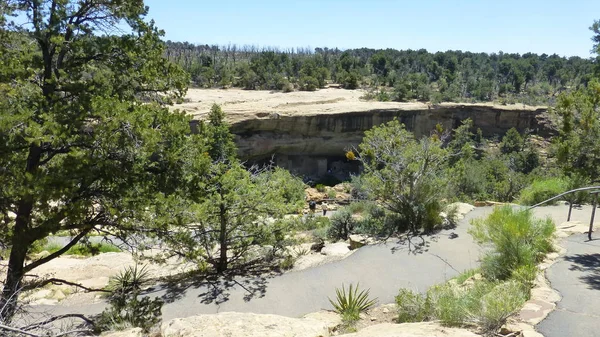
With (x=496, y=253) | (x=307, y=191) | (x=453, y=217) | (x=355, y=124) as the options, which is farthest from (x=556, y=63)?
(x=496, y=253)

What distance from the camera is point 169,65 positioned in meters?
A: 8.27

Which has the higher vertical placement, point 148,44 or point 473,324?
point 148,44

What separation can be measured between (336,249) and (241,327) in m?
6.50

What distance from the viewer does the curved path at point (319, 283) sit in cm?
962

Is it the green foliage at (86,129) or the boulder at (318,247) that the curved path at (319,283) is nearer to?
the boulder at (318,247)

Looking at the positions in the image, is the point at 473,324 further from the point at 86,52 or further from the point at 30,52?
the point at 30,52

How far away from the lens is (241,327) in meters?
6.73

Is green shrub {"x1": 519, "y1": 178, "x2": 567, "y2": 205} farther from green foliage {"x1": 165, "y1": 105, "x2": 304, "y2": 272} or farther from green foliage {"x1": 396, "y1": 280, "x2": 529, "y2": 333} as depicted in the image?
green foliage {"x1": 396, "y1": 280, "x2": 529, "y2": 333}

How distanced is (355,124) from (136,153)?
105ft

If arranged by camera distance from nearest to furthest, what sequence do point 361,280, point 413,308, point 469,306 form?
point 469,306 < point 413,308 < point 361,280

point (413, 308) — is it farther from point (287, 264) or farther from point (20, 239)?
point (20, 239)

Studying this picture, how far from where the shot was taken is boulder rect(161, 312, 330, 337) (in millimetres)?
6566

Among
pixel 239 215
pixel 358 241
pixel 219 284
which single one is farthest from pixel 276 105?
pixel 219 284

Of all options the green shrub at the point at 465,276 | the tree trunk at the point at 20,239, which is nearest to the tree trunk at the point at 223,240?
the tree trunk at the point at 20,239
